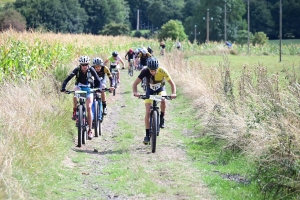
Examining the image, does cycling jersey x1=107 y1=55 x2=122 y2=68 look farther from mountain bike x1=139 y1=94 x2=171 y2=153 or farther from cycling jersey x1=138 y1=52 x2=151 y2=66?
mountain bike x1=139 y1=94 x2=171 y2=153

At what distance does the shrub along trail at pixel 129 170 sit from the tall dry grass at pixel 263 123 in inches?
37.8

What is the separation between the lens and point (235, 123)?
1241cm

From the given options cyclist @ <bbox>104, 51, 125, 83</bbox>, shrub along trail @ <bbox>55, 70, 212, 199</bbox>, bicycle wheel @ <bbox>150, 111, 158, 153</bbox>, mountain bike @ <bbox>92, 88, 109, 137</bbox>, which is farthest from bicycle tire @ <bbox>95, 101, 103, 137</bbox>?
cyclist @ <bbox>104, 51, 125, 83</bbox>

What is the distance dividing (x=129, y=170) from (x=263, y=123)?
8.10ft

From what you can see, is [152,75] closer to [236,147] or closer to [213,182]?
[236,147]

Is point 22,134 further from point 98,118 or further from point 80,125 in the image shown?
point 98,118

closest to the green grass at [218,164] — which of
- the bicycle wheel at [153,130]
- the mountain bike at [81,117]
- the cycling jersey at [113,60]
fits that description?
the bicycle wheel at [153,130]

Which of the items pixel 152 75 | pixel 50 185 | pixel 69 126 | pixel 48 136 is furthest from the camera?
pixel 69 126

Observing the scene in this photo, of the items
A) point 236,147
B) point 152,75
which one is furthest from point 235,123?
point 152,75

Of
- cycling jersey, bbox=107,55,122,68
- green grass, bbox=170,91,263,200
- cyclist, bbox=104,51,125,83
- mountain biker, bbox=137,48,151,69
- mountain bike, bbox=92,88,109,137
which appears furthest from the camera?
mountain biker, bbox=137,48,151,69

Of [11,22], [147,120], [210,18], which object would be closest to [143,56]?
[147,120]

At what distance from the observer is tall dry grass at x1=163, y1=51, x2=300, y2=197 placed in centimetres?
889

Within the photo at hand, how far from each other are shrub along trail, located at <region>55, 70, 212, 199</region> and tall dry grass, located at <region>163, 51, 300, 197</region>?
96 cm

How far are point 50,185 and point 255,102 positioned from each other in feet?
15.6
